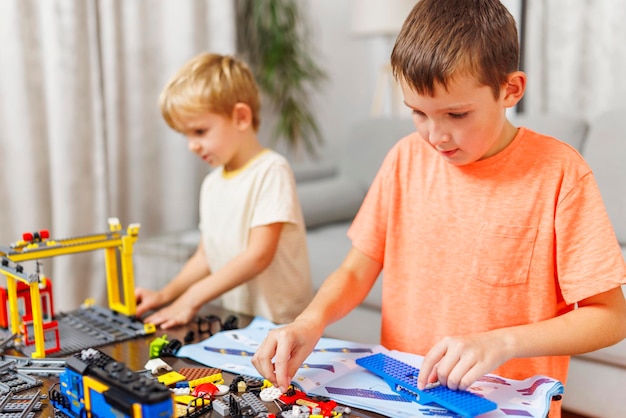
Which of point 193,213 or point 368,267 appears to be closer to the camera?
point 368,267

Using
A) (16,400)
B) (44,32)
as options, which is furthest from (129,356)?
(44,32)

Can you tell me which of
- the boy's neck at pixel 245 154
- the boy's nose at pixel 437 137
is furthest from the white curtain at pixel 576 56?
the boy's nose at pixel 437 137

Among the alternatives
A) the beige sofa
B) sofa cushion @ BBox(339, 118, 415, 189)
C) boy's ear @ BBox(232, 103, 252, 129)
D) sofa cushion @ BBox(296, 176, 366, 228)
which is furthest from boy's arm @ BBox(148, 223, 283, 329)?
sofa cushion @ BBox(339, 118, 415, 189)

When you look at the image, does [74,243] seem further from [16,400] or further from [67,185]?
[67,185]

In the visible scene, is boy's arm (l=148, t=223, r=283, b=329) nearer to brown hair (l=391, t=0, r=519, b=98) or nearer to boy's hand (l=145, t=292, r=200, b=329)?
boy's hand (l=145, t=292, r=200, b=329)

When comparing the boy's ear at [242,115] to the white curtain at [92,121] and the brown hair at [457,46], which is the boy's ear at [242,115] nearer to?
the brown hair at [457,46]

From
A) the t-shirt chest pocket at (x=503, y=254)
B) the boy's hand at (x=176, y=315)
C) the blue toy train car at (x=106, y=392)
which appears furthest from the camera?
the boy's hand at (x=176, y=315)

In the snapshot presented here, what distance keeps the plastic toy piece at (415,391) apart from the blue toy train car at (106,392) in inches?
12.6

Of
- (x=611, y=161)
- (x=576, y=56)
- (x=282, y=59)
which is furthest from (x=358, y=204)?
(x=576, y=56)

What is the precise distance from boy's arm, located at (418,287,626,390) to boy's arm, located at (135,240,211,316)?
2.07 ft

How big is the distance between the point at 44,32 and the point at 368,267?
1.80 metres

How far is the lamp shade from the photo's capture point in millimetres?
2967

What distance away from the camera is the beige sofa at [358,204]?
5.89ft

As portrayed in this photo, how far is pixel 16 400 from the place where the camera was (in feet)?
2.87
